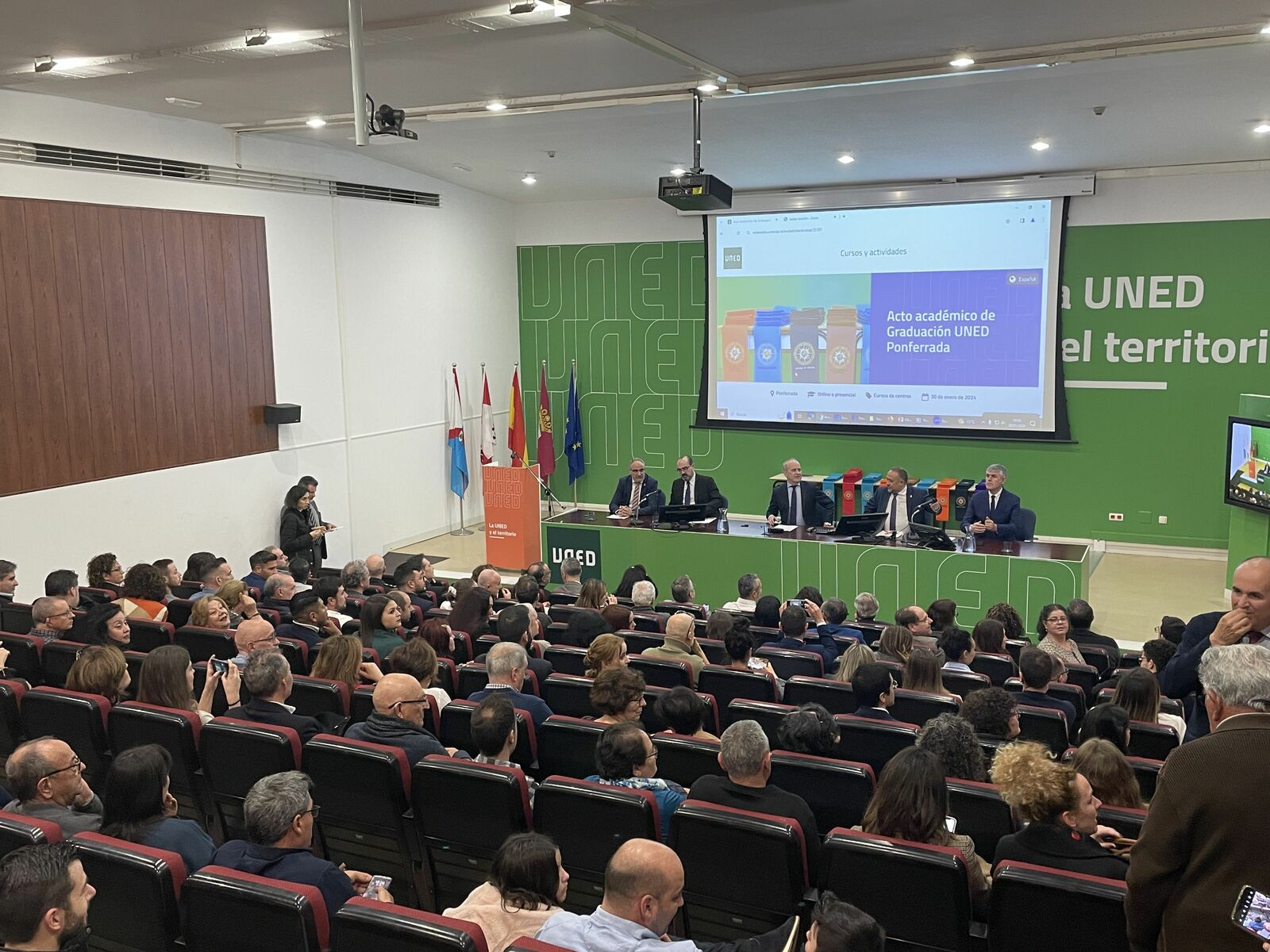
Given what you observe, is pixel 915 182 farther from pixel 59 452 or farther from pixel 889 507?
pixel 59 452

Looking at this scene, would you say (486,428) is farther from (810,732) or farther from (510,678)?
(810,732)

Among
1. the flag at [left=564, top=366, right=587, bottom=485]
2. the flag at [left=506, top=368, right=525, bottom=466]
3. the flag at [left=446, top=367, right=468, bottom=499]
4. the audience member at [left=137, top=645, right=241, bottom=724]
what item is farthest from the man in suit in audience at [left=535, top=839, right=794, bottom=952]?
the flag at [left=564, top=366, right=587, bottom=485]

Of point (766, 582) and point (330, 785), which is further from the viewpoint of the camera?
point (766, 582)

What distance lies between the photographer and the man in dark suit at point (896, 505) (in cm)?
896

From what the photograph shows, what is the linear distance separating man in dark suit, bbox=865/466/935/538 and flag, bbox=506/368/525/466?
17.5ft

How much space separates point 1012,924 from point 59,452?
26.2 feet

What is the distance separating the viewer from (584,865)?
3.31 m

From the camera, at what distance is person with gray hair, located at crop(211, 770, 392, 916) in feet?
9.37

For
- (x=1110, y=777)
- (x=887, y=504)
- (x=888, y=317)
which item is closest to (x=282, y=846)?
(x=1110, y=777)

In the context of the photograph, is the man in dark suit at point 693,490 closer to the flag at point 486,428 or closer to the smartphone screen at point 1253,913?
the flag at point 486,428

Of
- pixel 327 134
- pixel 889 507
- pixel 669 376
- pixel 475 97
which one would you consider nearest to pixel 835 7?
pixel 475 97

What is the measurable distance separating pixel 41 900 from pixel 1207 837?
252 centimetres

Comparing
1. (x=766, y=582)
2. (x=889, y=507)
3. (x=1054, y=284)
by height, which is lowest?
(x=766, y=582)

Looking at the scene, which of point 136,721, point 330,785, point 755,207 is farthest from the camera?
point 755,207
